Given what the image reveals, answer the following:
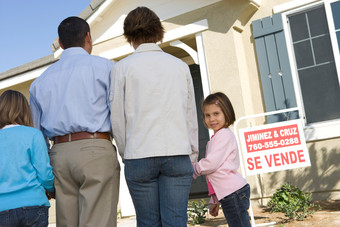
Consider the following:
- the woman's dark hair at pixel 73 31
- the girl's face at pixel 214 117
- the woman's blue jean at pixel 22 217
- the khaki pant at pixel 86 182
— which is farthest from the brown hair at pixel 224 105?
the woman's blue jean at pixel 22 217

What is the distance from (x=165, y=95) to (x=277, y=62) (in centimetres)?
468

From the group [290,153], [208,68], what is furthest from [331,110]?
[208,68]

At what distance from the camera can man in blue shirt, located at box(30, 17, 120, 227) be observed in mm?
2535

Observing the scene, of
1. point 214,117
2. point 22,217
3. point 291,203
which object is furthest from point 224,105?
point 291,203

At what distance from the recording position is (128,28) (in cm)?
259

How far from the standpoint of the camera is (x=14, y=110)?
112 inches

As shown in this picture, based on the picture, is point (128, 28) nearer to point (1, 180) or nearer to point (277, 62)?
point (1, 180)

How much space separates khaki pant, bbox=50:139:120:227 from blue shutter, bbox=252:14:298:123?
4410mm

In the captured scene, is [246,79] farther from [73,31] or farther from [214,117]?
[73,31]

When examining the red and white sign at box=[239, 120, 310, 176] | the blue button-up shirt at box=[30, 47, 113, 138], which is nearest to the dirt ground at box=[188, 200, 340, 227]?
the red and white sign at box=[239, 120, 310, 176]

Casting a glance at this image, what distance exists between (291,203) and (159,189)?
365 centimetres

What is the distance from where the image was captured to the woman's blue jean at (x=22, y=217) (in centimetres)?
263

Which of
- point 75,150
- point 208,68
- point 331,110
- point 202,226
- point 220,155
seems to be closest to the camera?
point 75,150

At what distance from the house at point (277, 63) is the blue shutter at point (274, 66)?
0.01 meters
